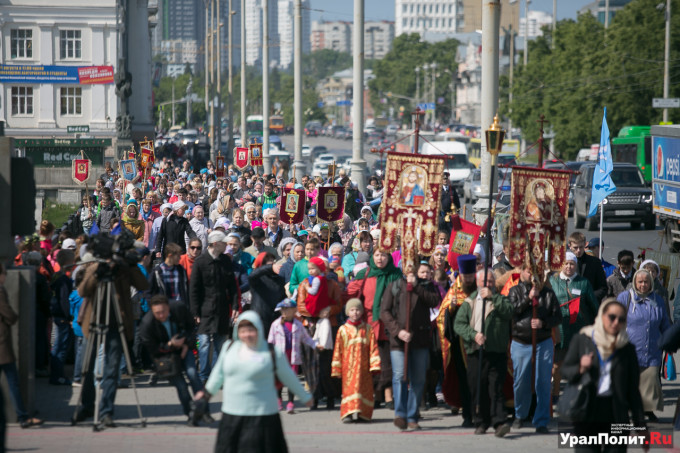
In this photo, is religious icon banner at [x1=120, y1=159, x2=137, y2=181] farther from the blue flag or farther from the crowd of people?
the crowd of people

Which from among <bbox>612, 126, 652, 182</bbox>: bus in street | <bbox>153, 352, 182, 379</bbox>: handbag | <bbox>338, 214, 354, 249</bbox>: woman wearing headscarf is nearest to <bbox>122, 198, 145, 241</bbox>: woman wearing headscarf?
<bbox>338, 214, 354, 249</bbox>: woman wearing headscarf

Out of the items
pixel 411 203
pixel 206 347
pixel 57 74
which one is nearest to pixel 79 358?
pixel 206 347

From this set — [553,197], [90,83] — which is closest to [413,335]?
[553,197]

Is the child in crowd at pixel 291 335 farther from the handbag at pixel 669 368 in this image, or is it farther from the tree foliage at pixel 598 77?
the tree foliage at pixel 598 77

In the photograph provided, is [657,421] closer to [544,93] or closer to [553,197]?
[553,197]

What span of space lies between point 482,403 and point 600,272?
2675mm

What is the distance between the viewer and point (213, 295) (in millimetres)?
11562

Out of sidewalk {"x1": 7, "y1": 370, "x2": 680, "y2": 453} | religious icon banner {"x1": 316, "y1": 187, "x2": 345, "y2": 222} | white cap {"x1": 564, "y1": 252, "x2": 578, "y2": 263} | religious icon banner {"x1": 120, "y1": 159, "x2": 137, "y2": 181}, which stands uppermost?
religious icon banner {"x1": 120, "y1": 159, "x2": 137, "y2": 181}

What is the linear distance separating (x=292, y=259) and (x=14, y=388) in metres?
4.13

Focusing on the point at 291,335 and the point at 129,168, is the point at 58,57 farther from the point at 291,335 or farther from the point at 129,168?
the point at 291,335

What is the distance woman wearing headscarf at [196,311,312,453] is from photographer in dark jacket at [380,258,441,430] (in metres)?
2.99

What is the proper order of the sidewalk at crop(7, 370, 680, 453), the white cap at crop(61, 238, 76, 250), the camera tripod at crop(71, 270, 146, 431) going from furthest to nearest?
the white cap at crop(61, 238, 76, 250) < the camera tripod at crop(71, 270, 146, 431) < the sidewalk at crop(7, 370, 680, 453)

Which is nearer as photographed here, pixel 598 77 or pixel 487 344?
pixel 487 344

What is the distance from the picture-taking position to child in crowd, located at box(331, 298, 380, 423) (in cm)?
1082
